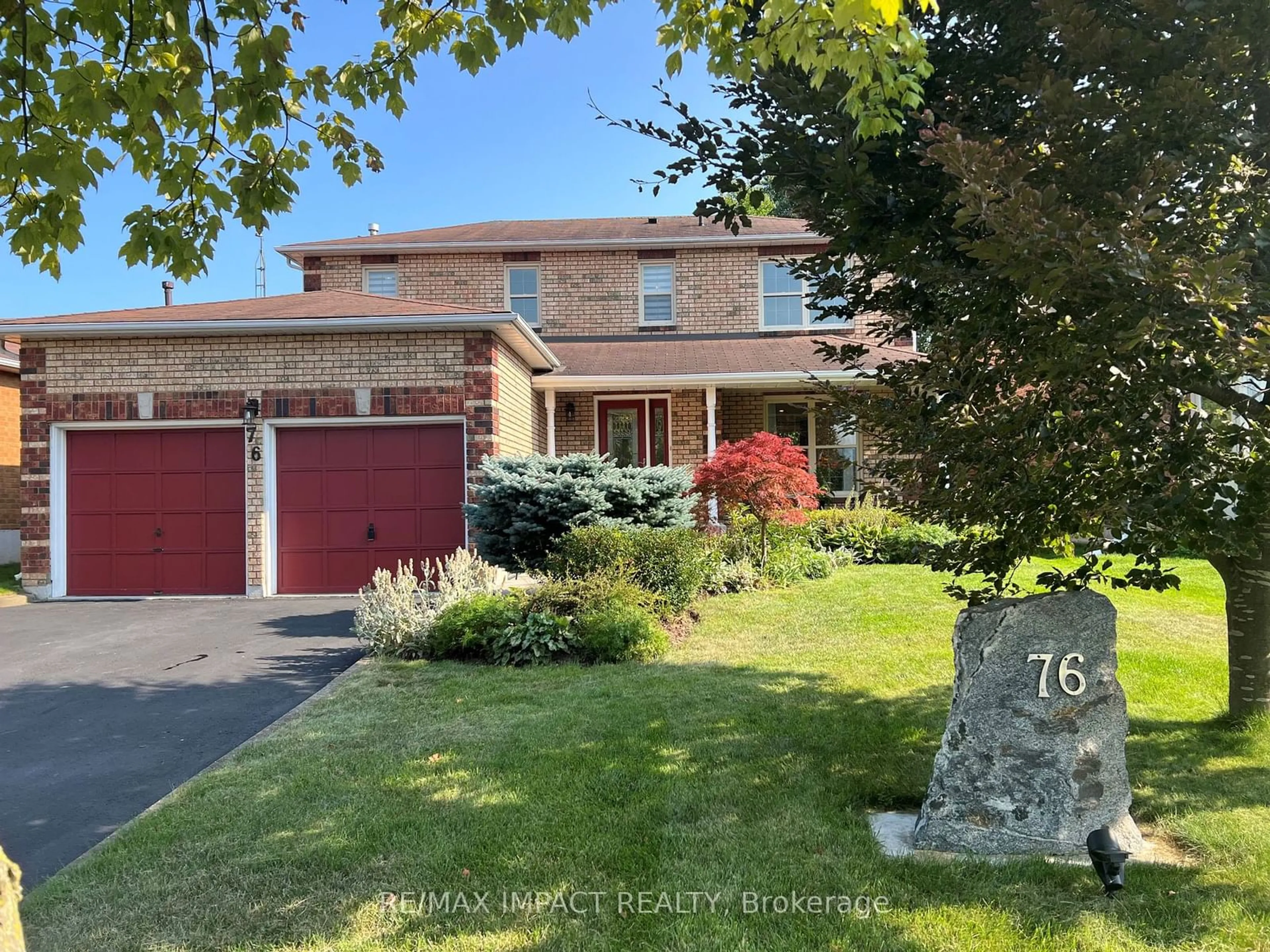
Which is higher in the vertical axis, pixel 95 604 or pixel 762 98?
pixel 762 98

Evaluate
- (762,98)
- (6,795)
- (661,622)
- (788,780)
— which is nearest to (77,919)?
(6,795)

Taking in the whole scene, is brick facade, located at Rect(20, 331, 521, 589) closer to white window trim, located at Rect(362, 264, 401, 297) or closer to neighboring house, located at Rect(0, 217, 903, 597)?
neighboring house, located at Rect(0, 217, 903, 597)

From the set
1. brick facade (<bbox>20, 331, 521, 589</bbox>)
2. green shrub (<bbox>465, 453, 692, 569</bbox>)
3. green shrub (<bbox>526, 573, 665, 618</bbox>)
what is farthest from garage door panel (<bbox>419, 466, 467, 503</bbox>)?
green shrub (<bbox>526, 573, 665, 618</bbox>)

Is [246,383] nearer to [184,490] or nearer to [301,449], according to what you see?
[301,449]

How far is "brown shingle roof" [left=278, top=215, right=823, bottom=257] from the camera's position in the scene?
15.1m

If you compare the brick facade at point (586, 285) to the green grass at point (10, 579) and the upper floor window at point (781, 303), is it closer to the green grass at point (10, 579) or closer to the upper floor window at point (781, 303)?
the upper floor window at point (781, 303)

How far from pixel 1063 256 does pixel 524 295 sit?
14.0 metres

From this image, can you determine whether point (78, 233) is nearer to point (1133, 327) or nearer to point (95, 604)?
point (1133, 327)

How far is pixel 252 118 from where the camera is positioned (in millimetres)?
3605

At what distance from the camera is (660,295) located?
15562 mm

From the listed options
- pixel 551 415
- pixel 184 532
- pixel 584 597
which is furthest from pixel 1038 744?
pixel 551 415

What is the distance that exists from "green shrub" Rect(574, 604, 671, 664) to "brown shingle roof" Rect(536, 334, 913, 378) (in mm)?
6429

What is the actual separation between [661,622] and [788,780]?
12.8ft

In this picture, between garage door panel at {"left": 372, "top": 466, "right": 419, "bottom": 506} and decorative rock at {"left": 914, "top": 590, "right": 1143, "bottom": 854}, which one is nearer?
decorative rock at {"left": 914, "top": 590, "right": 1143, "bottom": 854}
